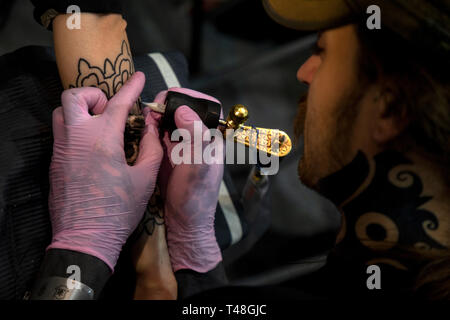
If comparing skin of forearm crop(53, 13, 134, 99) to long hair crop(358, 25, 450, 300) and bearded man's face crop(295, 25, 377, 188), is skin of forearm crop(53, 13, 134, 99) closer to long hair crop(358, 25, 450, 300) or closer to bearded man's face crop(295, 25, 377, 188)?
bearded man's face crop(295, 25, 377, 188)

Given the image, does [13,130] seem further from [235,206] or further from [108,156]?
[235,206]

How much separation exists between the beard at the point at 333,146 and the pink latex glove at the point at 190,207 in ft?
0.86

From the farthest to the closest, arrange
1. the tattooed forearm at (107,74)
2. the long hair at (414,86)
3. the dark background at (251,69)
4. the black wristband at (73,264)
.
→ the dark background at (251,69), the tattooed forearm at (107,74), the black wristband at (73,264), the long hair at (414,86)

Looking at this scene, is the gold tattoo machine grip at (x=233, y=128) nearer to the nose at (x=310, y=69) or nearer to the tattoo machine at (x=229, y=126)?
the tattoo machine at (x=229, y=126)

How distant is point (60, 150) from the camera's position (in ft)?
2.60

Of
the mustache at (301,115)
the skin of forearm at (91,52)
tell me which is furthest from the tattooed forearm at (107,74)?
the mustache at (301,115)

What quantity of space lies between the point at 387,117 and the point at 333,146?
0.11 metres

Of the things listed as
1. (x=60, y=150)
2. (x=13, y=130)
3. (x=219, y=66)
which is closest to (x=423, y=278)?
(x=60, y=150)

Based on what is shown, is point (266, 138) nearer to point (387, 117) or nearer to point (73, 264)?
point (387, 117)

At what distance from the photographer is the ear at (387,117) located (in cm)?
54

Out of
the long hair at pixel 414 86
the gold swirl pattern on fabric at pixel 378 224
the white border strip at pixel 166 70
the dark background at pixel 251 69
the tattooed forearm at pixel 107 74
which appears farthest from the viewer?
the dark background at pixel 251 69

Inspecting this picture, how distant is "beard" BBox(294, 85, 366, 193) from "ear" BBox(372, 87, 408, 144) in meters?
0.03

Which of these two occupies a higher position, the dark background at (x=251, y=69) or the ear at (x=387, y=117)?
the ear at (x=387, y=117)

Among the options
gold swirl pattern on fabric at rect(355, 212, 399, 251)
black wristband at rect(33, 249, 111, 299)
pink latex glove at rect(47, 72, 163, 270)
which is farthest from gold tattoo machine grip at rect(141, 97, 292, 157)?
black wristband at rect(33, 249, 111, 299)
